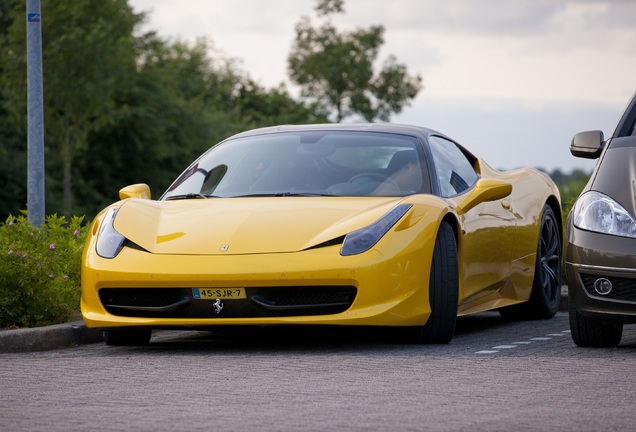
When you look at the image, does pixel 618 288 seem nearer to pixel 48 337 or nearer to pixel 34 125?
pixel 48 337

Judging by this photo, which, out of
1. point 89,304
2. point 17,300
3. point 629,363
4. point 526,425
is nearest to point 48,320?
point 17,300

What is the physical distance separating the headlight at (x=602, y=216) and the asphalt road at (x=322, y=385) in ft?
2.30

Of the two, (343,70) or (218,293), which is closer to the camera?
(218,293)

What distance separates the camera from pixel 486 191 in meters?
8.88

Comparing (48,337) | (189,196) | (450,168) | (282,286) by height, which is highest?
(450,168)

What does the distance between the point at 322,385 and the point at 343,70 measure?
47.7m

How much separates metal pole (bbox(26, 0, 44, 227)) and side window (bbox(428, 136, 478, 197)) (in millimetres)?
3724

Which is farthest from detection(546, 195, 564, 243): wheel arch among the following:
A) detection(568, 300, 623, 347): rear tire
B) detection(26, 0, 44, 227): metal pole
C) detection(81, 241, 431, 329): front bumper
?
detection(26, 0, 44, 227): metal pole

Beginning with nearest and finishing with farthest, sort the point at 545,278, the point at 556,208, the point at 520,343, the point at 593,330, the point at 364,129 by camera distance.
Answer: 1. the point at 593,330
2. the point at 520,343
3. the point at 364,129
4. the point at 545,278
5. the point at 556,208

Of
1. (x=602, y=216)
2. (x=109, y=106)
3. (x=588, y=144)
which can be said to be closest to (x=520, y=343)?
(x=602, y=216)

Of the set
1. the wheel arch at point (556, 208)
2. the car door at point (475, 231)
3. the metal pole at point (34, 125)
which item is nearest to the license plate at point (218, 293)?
the car door at point (475, 231)

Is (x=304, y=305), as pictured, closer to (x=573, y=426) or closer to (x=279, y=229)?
(x=279, y=229)

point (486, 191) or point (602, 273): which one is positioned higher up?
point (486, 191)

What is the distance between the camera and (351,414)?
17.7 ft
